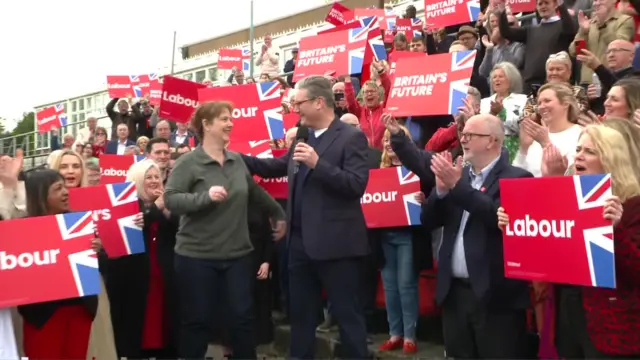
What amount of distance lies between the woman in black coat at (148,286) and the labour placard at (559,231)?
2901 millimetres

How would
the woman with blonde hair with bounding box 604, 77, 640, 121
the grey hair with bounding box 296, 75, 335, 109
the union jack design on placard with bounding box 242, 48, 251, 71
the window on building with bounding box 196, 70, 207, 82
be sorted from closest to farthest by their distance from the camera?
the woman with blonde hair with bounding box 604, 77, 640, 121, the grey hair with bounding box 296, 75, 335, 109, the union jack design on placard with bounding box 242, 48, 251, 71, the window on building with bounding box 196, 70, 207, 82

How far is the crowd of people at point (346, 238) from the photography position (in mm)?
3783

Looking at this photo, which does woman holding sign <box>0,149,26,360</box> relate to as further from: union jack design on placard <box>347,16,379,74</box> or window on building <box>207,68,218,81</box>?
window on building <box>207,68,218,81</box>

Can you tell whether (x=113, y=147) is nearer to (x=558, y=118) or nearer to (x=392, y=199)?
(x=392, y=199)

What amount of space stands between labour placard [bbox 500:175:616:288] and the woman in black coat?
2901 mm

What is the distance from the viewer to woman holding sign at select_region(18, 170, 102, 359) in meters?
4.36

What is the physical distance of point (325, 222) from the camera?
4.77 m

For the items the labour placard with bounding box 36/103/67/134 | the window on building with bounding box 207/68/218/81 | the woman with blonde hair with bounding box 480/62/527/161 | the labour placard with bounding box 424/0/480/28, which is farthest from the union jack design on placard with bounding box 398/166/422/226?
the window on building with bounding box 207/68/218/81

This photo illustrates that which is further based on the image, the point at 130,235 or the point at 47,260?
the point at 130,235

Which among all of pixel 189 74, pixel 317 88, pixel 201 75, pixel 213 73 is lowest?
pixel 317 88

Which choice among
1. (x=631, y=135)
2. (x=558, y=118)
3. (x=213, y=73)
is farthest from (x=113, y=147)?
(x=213, y=73)

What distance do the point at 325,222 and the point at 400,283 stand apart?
1376 millimetres

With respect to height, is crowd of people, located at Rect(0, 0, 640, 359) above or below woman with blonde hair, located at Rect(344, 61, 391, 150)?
below

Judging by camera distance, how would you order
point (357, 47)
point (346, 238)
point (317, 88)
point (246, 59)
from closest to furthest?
point (346, 238) → point (317, 88) → point (357, 47) → point (246, 59)
